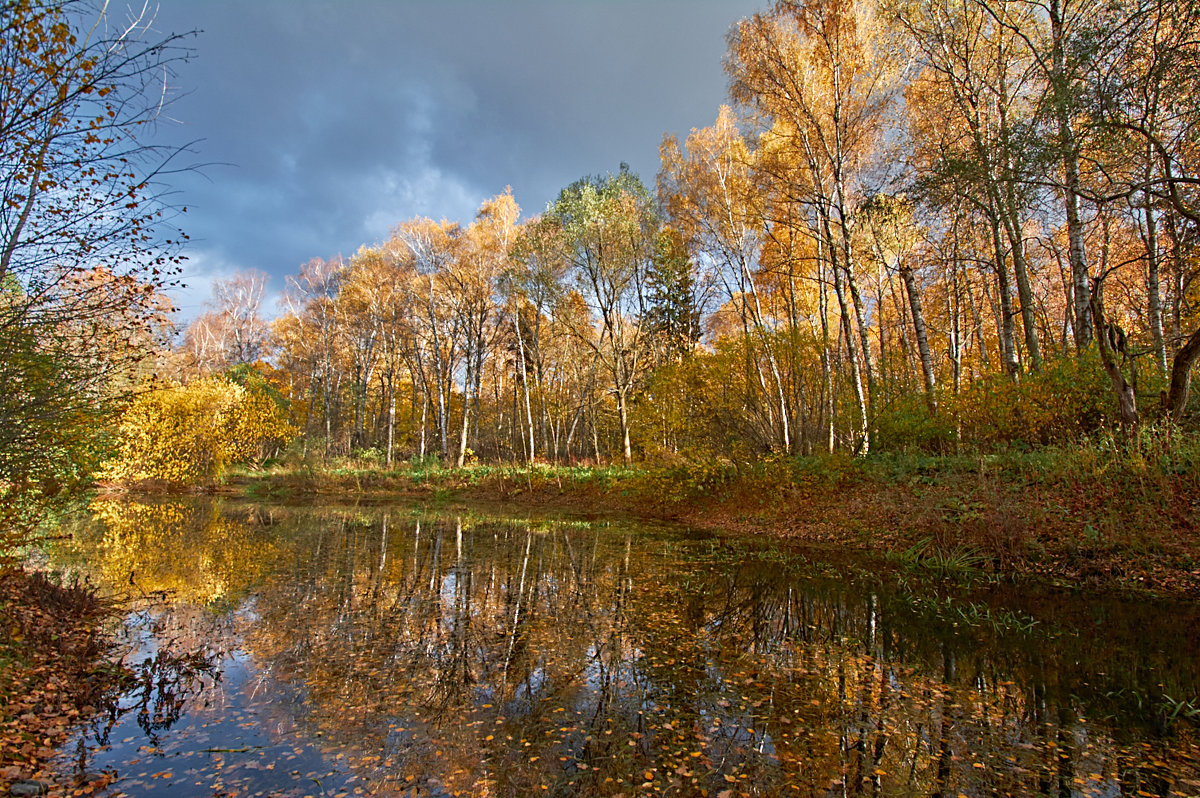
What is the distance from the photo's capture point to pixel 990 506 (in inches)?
347

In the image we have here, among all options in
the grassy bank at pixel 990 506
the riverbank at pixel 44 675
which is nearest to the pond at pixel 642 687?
the riverbank at pixel 44 675

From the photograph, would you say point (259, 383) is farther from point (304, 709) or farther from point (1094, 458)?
point (1094, 458)

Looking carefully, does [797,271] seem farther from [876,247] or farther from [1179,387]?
[1179,387]

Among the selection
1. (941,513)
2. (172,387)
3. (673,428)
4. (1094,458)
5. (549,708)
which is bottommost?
(549,708)

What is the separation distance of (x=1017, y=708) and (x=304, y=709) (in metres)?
5.49

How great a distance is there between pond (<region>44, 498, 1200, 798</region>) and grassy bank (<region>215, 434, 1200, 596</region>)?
80 centimetres

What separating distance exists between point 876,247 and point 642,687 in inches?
566

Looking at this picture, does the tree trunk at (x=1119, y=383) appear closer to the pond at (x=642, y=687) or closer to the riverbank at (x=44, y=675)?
the pond at (x=642, y=687)

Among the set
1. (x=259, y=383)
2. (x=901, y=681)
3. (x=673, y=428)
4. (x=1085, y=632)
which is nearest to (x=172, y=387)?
(x=259, y=383)

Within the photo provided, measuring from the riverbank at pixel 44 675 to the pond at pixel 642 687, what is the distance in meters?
0.20

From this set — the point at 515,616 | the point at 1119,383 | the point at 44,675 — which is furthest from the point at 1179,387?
the point at 44,675

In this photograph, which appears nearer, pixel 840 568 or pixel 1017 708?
pixel 1017 708

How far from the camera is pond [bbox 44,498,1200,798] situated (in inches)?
126

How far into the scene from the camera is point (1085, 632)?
5.69m
